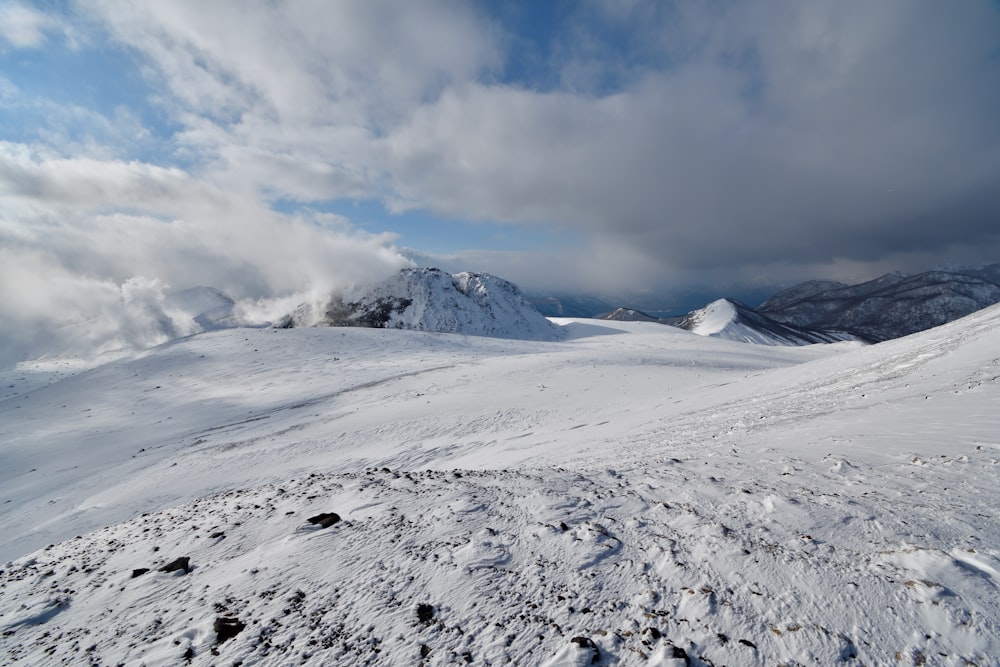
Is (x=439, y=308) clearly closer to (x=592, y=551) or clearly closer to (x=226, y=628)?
(x=592, y=551)

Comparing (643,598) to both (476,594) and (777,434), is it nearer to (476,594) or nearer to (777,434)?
(476,594)

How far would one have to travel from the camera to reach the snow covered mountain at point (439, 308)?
113m

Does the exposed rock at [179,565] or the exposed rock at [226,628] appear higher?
the exposed rock at [226,628]

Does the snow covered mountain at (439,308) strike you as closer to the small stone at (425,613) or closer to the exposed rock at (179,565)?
the exposed rock at (179,565)

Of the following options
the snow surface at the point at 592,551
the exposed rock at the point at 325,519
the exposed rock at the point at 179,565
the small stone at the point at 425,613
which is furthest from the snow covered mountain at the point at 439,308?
the small stone at the point at 425,613

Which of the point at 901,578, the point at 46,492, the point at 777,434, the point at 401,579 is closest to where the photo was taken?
the point at 901,578

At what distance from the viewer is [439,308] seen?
385 ft

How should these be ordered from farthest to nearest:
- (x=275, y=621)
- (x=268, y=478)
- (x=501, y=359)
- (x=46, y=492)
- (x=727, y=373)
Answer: (x=501, y=359) → (x=727, y=373) → (x=46, y=492) → (x=268, y=478) → (x=275, y=621)

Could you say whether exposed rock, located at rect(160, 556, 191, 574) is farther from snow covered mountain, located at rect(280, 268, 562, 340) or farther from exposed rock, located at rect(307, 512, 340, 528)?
snow covered mountain, located at rect(280, 268, 562, 340)

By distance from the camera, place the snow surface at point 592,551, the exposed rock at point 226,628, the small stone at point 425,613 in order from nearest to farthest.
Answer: the snow surface at point 592,551 → the small stone at point 425,613 → the exposed rock at point 226,628

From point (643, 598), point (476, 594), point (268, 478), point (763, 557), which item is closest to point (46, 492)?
point (268, 478)

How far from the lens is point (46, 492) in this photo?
730 inches

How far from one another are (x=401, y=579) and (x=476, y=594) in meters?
1.18

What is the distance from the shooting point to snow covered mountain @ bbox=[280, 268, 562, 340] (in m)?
113
